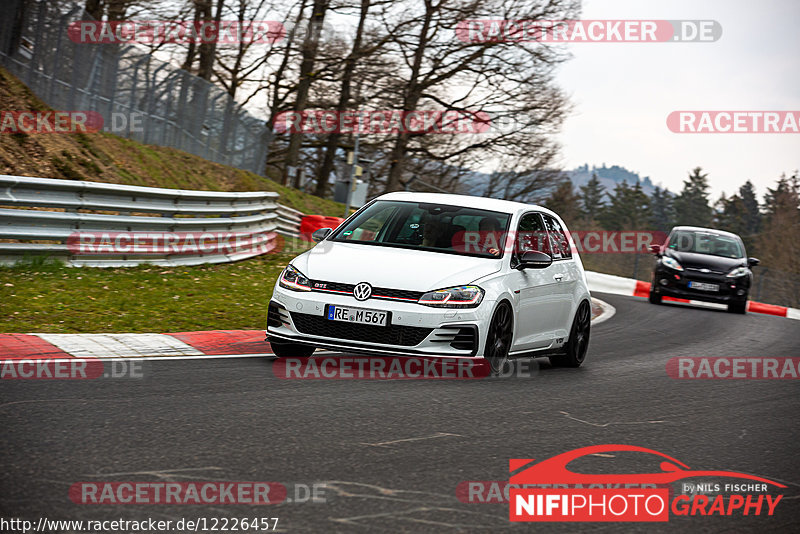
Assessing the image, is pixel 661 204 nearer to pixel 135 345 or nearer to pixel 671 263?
pixel 671 263

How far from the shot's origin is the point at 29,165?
55.7ft

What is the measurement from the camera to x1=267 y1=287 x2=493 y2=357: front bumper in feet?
26.2

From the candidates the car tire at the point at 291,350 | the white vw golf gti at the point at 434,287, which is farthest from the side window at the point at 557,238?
the car tire at the point at 291,350

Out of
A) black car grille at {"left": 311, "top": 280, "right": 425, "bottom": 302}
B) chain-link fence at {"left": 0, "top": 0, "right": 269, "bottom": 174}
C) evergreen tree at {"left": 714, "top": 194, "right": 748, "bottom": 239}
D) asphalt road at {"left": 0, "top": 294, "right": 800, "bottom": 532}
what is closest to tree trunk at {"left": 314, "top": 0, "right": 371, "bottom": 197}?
chain-link fence at {"left": 0, "top": 0, "right": 269, "bottom": 174}

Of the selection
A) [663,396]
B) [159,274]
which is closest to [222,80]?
[159,274]

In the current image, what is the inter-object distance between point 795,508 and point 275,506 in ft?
8.96

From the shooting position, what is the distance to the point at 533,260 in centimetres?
911

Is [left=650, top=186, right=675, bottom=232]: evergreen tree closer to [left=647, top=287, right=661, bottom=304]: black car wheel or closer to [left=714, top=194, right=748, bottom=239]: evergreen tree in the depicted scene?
[left=714, top=194, right=748, bottom=239]: evergreen tree

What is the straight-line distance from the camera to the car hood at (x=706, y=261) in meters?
21.5

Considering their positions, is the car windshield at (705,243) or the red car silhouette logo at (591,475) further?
the car windshield at (705,243)

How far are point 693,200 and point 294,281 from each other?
11528cm

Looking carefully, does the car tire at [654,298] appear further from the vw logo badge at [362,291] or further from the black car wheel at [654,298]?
the vw logo badge at [362,291]

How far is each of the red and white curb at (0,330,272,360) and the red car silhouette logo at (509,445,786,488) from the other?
3924mm

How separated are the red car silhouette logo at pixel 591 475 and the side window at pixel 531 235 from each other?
3473 mm
